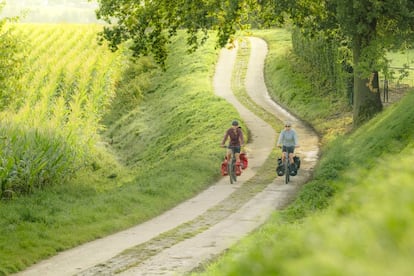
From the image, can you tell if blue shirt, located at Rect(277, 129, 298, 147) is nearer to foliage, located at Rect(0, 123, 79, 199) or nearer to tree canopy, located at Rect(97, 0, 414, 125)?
tree canopy, located at Rect(97, 0, 414, 125)

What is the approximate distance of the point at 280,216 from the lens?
15.7 m

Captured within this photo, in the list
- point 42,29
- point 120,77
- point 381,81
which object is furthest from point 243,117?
point 42,29

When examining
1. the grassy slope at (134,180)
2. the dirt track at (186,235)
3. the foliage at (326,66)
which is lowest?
the dirt track at (186,235)

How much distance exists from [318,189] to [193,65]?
36648 mm

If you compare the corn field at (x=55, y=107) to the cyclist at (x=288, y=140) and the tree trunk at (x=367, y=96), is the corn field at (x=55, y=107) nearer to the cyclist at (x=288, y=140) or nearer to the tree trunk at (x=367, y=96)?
the cyclist at (x=288, y=140)

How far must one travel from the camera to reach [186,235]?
15.9 meters

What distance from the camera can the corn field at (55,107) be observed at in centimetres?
2147

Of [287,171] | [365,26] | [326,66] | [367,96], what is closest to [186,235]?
[287,171]

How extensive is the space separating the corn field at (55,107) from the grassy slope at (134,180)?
85cm

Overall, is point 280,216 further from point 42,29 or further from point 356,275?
point 42,29

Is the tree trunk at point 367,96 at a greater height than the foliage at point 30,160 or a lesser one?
greater

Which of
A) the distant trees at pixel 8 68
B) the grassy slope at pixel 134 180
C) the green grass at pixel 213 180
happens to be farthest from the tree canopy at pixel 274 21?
the distant trees at pixel 8 68

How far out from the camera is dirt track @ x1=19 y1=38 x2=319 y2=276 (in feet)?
43.9

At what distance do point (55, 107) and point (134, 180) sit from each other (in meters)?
14.1
